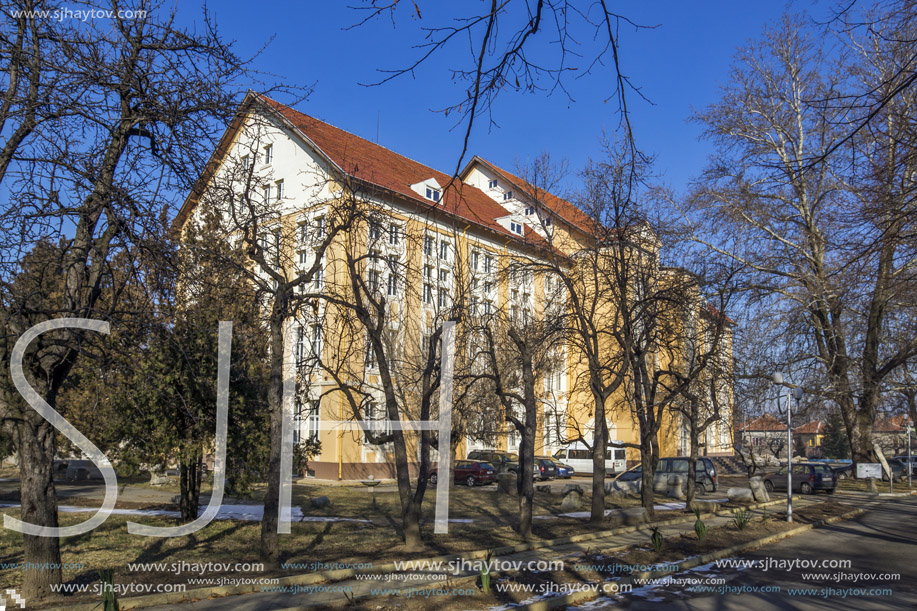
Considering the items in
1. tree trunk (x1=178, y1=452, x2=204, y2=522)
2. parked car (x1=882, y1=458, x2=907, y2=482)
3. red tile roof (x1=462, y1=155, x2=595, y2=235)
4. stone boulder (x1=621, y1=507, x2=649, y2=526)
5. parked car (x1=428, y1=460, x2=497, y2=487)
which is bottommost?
parked car (x1=882, y1=458, x2=907, y2=482)

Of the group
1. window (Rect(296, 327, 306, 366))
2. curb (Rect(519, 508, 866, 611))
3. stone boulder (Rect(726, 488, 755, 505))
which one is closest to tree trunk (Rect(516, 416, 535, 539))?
curb (Rect(519, 508, 866, 611))

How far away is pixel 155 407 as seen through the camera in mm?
14672

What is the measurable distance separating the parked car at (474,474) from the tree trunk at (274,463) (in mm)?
22399

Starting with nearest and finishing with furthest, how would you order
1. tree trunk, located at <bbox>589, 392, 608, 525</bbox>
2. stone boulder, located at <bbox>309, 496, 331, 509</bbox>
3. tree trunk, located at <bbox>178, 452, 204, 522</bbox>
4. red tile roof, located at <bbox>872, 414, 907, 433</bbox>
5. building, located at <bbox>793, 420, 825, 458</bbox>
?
tree trunk, located at <bbox>178, 452, 204, 522</bbox> → tree trunk, located at <bbox>589, 392, 608, 525</bbox> → stone boulder, located at <bbox>309, 496, 331, 509</bbox> → red tile roof, located at <bbox>872, 414, 907, 433</bbox> → building, located at <bbox>793, 420, 825, 458</bbox>

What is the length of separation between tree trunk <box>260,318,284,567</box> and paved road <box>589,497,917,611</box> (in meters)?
5.28

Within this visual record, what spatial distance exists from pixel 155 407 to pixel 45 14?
8754 millimetres

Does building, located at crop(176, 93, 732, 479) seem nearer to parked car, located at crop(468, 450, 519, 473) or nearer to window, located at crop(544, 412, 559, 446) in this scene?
window, located at crop(544, 412, 559, 446)

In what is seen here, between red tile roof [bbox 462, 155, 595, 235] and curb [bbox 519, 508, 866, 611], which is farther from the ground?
red tile roof [bbox 462, 155, 595, 235]

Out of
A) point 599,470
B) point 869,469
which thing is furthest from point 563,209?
point 869,469

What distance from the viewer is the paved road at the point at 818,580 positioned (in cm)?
920

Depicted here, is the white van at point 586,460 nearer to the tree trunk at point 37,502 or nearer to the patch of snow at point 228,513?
the patch of snow at point 228,513

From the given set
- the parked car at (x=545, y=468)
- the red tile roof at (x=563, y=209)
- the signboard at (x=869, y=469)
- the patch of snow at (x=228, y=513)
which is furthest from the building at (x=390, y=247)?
the signboard at (x=869, y=469)

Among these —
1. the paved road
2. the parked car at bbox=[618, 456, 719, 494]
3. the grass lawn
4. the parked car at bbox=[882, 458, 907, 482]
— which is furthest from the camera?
the parked car at bbox=[882, 458, 907, 482]

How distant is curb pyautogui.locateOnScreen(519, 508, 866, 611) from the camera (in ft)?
29.3
